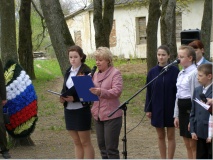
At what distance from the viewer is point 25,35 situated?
832 inches

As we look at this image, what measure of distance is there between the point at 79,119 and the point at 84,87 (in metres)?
0.62

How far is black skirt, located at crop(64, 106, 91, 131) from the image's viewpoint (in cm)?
700

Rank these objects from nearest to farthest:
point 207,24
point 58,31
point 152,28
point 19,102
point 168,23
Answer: point 19,102, point 58,31, point 168,23, point 152,28, point 207,24

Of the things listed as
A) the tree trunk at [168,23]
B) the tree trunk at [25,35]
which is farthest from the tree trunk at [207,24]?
the tree trunk at [25,35]

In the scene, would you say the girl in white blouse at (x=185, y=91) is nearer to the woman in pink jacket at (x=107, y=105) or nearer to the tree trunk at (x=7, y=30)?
the woman in pink jacket at (x=107, y=105)

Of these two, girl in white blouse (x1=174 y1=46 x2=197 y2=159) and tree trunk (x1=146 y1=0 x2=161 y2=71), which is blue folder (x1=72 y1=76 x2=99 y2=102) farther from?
tree trunk (x1=146 y1=0 x2=161 y2=71)

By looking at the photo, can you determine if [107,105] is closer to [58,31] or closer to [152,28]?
[58,31]

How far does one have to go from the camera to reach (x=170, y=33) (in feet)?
51.6

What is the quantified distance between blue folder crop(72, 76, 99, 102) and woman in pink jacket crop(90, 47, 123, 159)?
14 cm

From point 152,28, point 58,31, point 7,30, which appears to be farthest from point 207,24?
point 7,30

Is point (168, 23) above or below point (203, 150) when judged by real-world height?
above

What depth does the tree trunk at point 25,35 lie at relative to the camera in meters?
20.9

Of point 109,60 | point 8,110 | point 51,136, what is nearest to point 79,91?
point 109,60

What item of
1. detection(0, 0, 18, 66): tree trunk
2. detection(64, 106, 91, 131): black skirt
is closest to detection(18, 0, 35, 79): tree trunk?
detection(0, 0, 18, 66): tree trunk
